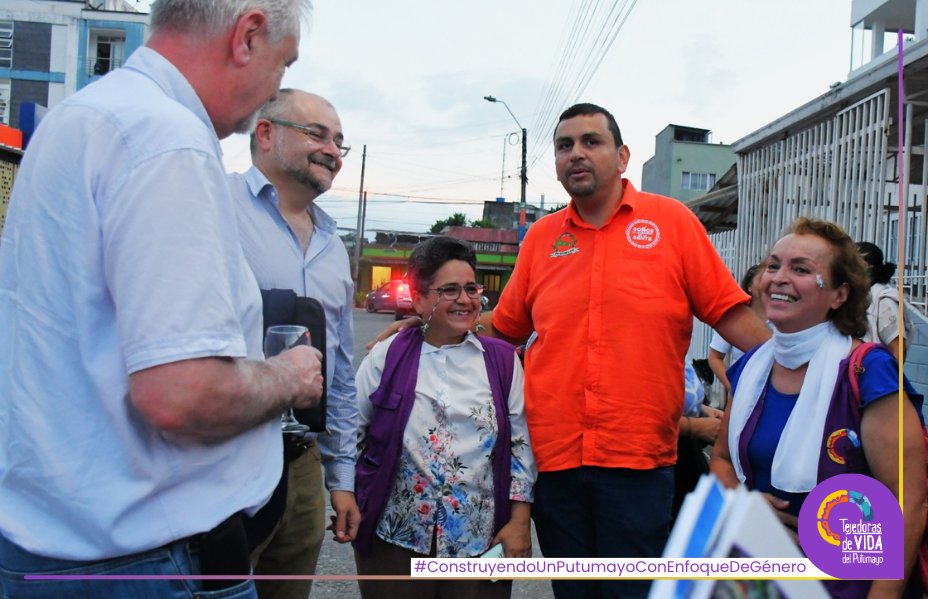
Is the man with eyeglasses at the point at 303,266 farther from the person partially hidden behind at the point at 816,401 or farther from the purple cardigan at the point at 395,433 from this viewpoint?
the person partially hidden behind at the point at 816,401

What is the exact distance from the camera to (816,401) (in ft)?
7.18

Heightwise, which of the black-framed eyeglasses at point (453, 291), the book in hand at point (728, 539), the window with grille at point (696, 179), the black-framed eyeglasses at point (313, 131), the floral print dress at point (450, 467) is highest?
the window with grille at point (696, 179)

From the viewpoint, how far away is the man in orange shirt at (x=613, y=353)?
2592 mm

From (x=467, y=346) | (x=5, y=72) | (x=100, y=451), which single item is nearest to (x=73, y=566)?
(x=100, y=451)

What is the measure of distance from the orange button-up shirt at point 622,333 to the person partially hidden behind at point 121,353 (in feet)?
5.18

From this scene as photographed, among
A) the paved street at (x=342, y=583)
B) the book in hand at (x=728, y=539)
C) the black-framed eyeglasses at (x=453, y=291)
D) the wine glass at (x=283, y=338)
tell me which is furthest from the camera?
the paved street at (x=342, y=583)

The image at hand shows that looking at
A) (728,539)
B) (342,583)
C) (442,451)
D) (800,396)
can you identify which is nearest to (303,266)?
(442,451)

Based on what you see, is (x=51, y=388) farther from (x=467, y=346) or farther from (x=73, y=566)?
(x=467, y=346)

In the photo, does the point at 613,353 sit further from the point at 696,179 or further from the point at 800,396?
the point at 696,179

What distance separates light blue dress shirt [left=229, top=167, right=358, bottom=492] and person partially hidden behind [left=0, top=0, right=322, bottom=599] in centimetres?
110

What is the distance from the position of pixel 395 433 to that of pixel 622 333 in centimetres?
90

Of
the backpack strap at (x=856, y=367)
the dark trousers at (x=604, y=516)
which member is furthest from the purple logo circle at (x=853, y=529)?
the dark trousers at (x=604, y=516)

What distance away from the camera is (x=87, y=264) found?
3.90 feet

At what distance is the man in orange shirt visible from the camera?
259 centimetres
